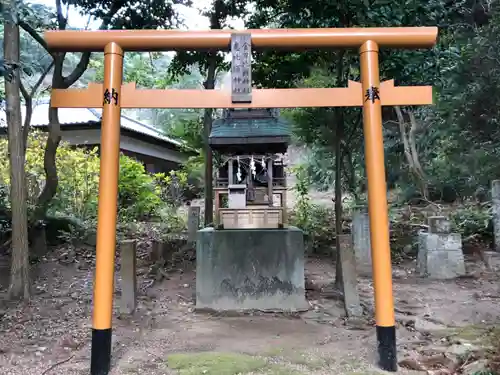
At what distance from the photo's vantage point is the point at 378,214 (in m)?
3.74

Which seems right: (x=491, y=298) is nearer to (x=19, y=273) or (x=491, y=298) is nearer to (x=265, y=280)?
(x=265, y=280)

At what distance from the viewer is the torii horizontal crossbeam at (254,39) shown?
382 cm

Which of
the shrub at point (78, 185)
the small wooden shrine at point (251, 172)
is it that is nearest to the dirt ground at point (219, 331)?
the small wooden shrine at point (251, 172)

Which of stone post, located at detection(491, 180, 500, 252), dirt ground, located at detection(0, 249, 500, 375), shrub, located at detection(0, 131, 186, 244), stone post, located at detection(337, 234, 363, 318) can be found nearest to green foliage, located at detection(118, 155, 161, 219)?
shrub, located at detection(0, 131, 186, 244)

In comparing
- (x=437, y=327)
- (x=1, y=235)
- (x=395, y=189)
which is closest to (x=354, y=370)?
(x=437, y=327)

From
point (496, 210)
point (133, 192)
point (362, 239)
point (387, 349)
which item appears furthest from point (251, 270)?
point (133, 192)

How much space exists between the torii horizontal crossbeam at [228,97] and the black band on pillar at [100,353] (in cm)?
196

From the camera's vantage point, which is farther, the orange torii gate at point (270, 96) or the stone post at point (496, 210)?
the stone post at point (496, 210)

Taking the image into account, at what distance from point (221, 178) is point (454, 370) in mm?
3760

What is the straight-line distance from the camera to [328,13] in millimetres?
6266

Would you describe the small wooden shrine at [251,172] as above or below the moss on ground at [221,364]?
above

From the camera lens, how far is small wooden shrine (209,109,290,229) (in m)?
5.92

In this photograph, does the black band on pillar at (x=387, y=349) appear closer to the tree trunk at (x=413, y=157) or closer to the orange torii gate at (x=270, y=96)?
the orange torii gate at (x=270, y=96)

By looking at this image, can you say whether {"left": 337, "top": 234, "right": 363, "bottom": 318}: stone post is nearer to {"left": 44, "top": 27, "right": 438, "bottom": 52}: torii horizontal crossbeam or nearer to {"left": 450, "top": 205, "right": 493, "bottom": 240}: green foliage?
{"left": 44, "top": 27, "right": 438, "bottom": 52}: torii horizontal crossbeam
